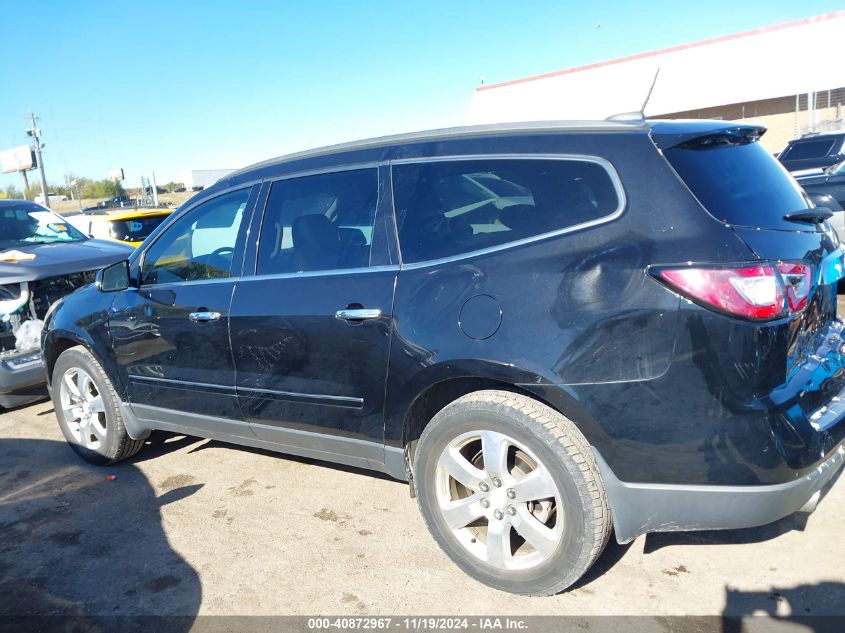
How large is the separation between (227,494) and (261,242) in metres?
1.54

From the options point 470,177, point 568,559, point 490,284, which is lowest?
point 568,559

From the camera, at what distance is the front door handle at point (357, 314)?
299 centimetres

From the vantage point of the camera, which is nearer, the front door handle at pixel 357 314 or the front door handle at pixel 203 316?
the front door handle at pixel 357 314

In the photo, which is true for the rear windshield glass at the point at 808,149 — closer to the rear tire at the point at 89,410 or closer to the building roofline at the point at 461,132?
the building roofline at the point at 461,132

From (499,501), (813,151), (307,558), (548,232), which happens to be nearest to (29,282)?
(307,558)

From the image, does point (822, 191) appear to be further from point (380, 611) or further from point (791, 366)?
point (380, 611)

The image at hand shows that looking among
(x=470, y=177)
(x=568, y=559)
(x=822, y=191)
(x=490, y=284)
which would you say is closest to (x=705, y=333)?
(x=490, y=284)

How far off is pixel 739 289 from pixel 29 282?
5.74 m

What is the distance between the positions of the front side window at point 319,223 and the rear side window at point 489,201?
0.68ft

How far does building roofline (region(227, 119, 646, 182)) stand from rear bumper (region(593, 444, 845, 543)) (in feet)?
4.20

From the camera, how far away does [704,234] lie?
2369 mm

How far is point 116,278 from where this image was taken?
14.0 feet

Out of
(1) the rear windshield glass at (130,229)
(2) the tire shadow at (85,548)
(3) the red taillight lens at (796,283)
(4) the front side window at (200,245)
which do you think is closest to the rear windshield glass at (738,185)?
(3) the red taillight lens at (796,283)

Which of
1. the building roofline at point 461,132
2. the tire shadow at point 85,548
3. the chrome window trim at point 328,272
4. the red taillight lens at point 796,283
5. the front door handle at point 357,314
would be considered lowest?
the tire shadow at point 85,548
